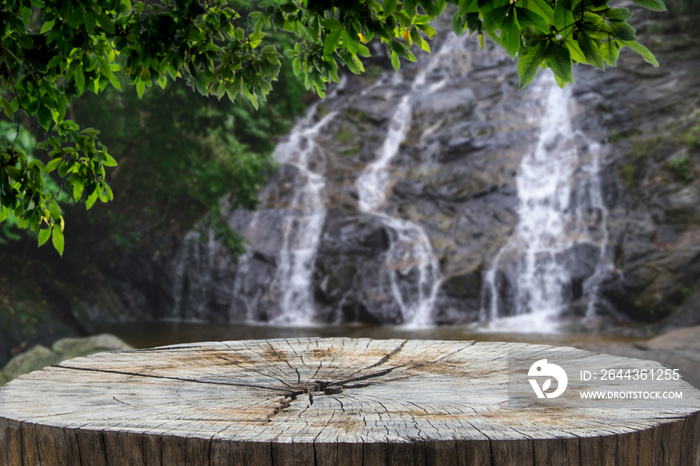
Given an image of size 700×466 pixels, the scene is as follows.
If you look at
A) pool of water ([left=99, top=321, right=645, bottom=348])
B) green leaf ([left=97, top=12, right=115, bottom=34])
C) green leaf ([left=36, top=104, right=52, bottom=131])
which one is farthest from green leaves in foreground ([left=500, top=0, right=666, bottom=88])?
pool of water ([left=99, top=321, right=645, bottom=348])

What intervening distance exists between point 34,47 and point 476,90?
1421 centimetres

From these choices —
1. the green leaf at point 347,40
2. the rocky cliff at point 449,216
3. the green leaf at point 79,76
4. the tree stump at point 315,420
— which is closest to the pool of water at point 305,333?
the rocky cliff at point 449,216

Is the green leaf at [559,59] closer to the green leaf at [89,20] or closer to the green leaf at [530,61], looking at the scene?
the green leaf at [530,61]

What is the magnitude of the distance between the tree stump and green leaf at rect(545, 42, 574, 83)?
2.76 ft

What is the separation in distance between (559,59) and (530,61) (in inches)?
2.5

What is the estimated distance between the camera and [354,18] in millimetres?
1762

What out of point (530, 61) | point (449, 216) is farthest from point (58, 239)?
point (449, 216)

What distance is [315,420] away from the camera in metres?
1.68

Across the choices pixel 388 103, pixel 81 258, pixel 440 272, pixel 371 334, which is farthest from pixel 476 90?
pixel 81 258

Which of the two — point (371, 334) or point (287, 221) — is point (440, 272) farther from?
point (287, 221)

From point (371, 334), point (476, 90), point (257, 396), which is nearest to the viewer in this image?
point (257, 396)

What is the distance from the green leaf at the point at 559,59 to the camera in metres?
1.42

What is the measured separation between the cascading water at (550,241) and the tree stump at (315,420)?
862 centimetres

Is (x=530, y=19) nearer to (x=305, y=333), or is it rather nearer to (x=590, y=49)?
(x=590, y=49)
